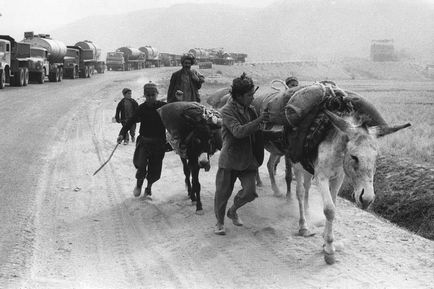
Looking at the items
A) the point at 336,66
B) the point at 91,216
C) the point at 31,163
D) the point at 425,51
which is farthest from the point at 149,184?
the point at 425,51

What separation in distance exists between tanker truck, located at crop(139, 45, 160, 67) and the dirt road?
54.6 metres

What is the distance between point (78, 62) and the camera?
43344mm

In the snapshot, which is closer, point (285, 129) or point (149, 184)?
point (285, 129)

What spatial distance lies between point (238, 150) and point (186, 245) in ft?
4.20

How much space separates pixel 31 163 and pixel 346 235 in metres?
6.52

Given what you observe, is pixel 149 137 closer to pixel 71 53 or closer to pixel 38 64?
pixel 38 64

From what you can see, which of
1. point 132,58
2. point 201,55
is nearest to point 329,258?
point 132,58

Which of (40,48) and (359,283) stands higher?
(40,48)

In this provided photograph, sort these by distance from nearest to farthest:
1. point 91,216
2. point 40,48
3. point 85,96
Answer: point 91,216, point 85,96, point 40,48

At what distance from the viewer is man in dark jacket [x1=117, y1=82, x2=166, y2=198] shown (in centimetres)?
875

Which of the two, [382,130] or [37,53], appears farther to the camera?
[37,53]

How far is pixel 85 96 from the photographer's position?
26.1m

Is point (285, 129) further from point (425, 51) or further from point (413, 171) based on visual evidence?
point (425, 51)

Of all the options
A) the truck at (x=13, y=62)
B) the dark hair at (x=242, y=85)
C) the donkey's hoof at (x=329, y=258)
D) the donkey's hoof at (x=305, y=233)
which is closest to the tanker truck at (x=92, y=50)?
the truck at (x=13, y=62)
